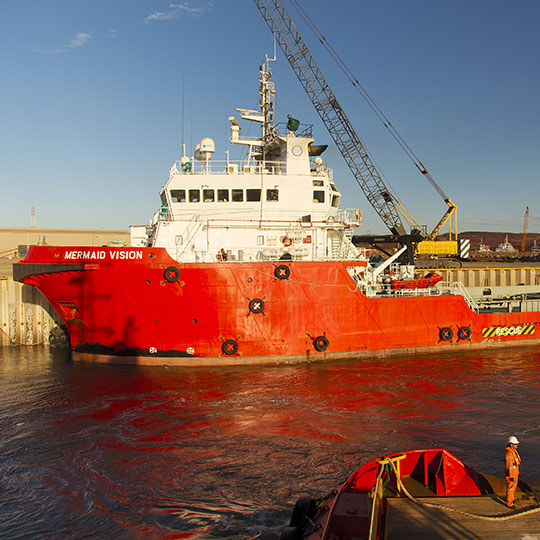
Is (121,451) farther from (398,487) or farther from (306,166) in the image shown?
(306,166)

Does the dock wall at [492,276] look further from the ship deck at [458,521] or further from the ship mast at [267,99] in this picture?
the ship deck at [458,521]

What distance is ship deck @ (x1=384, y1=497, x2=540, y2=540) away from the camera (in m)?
4.77

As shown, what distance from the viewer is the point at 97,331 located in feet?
47.1

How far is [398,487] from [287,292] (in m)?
9.10

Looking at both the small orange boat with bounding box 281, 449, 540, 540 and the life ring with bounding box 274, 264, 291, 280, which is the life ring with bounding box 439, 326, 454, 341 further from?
the small orange boat with bounding box 281, 449, 540, 540

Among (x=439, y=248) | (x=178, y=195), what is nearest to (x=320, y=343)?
(x=178, y=195)

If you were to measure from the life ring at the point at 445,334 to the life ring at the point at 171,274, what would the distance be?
10130 millimetres

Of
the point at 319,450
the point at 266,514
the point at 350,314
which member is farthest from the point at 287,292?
the point at 266,514

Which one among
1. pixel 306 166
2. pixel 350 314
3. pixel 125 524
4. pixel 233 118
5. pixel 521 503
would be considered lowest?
pixel 125 524

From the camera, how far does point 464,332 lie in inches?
642

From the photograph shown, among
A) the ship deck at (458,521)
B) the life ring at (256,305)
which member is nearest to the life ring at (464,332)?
the life ring at (256,305)

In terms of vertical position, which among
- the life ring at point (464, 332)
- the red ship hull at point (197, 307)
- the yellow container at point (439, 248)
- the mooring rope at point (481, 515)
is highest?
the yellow container at point (439, 248)

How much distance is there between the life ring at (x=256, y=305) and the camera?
14148mm

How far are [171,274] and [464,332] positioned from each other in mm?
11315
